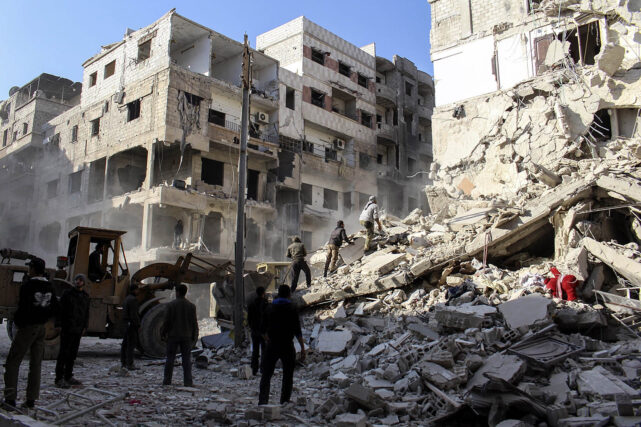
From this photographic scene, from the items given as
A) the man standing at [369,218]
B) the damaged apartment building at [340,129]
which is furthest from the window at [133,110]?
the man standing at [369,218]

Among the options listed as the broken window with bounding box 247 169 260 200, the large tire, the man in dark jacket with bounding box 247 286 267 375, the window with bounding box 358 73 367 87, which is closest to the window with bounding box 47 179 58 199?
the broken window with bounding box 247 169 260 200

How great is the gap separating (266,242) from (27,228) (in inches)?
653

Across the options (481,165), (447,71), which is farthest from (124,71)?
(481,165)

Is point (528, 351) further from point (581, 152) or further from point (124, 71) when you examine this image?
point (124, 71)

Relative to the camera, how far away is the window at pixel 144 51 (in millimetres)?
26234

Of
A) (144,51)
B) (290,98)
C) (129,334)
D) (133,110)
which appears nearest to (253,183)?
(290,98)

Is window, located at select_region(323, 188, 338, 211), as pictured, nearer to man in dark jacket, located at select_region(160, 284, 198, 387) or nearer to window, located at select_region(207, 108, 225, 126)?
window, located at select_region(207, 108, 225, 126)

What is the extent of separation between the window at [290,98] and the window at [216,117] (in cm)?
498

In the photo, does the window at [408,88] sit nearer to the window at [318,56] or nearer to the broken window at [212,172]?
the window at [318,56]

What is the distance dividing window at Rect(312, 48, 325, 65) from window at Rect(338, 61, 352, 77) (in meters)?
1.46

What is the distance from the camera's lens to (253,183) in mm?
27734

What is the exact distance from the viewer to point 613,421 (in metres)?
4.77

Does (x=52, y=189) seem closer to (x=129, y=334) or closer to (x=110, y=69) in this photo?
(x=110, y=69)

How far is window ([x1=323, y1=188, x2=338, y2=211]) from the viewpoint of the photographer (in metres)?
31.7
